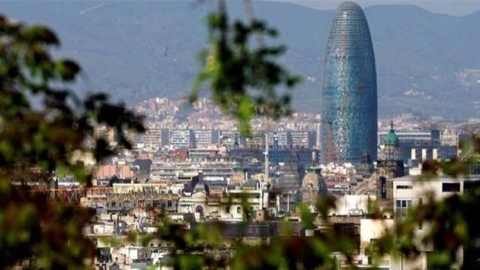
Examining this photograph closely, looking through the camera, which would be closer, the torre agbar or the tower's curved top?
the torre agbar

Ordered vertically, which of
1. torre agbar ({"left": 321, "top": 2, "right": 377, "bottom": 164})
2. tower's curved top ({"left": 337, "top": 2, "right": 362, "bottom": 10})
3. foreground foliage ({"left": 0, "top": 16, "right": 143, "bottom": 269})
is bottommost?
foreground foliage ({"left": 0, "top": 16, "right": 143, "bottom": 269})

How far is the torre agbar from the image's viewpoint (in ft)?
508

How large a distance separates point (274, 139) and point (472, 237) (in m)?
142

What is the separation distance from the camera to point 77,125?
20.2ft

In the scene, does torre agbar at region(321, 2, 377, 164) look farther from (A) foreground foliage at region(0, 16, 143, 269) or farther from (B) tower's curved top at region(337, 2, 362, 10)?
(A) foreground foliage at region(0, 16, 143, 269)

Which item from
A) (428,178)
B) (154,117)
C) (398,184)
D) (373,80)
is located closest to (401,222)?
(428,178)

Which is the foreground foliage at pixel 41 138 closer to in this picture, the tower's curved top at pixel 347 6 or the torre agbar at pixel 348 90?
the torre agbar at pixel 348 90

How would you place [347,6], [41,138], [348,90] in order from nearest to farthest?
[41,138] → [348,90] → [347,6]

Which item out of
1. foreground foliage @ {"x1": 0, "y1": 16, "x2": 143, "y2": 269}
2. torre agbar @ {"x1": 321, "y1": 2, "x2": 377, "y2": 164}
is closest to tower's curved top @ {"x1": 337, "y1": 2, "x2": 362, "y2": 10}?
torre agbar @ {"x1": 321, "y1": 2, "x2": 377, "y2": 164}

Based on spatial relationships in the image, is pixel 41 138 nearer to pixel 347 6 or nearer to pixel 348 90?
pixel 348 90

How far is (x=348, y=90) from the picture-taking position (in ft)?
542

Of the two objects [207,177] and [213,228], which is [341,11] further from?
[213,228]

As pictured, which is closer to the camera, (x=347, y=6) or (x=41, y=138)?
(x=41, y=138)

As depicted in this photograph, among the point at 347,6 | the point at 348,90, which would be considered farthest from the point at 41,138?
the point at 347,6
